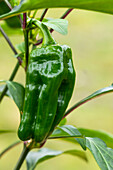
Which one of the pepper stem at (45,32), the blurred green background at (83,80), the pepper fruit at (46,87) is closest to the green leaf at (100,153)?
the pepper fruit at (46,87)

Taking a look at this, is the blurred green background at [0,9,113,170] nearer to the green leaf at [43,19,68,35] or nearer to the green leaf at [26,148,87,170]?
the green leaf at [26,148,87,170]

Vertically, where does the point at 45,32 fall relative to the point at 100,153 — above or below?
above

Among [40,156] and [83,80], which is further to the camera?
[83,80]

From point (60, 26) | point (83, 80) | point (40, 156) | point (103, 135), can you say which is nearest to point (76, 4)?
point (60, 26)

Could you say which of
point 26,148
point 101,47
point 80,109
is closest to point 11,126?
point 80,109

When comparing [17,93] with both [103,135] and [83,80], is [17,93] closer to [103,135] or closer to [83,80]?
[103,135]

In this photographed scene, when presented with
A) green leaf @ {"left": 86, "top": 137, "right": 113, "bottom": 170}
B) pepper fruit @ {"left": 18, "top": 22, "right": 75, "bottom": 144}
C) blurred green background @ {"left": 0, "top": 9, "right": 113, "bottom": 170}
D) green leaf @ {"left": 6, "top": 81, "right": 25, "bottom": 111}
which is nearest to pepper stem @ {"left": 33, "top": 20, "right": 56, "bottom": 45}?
pepper fruit @ {"left": 18, "top": 22, "right": 75, "bottom": 144}

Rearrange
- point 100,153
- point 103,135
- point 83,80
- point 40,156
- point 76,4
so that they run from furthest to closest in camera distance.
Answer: point 83,80 → point 40,156 → point 103,135 → point 100,153 → point 76,4
